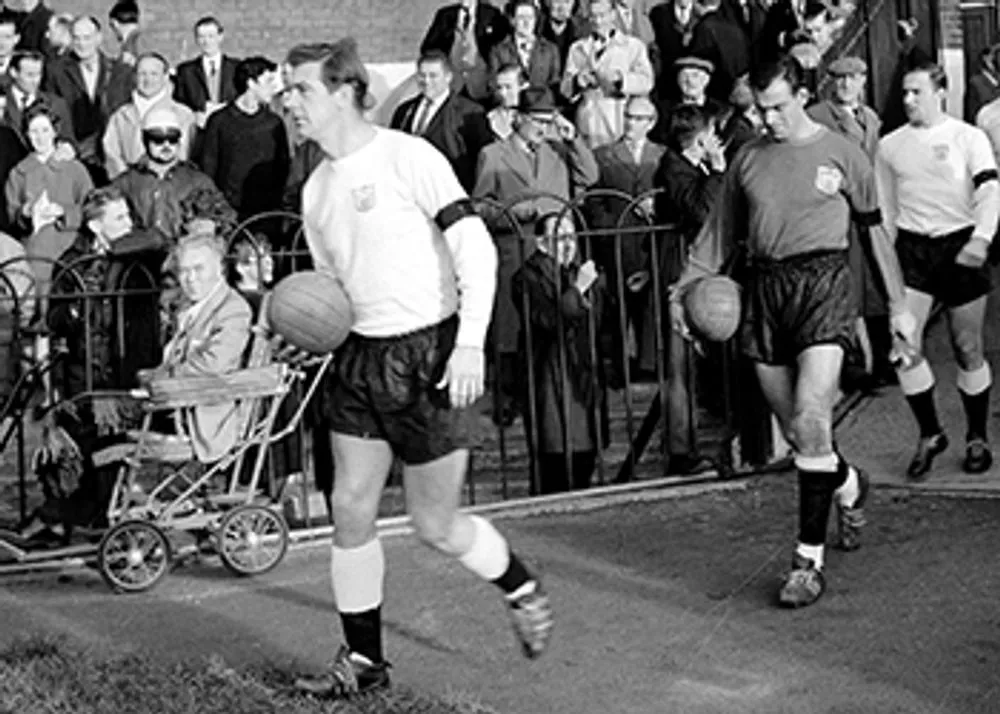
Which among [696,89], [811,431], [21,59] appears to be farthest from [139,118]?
[811,431]

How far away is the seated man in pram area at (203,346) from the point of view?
9180 mm

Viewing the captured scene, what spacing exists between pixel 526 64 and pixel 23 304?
4.39m

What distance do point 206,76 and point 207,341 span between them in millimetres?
5178

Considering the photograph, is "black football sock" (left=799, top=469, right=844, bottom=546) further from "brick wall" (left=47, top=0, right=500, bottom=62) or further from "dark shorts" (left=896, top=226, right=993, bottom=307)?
"brick wall" (left=47, top=0, right=500, bottom=62)

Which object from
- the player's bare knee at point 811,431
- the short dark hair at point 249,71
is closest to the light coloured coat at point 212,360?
the player's bare knee at point 811,431

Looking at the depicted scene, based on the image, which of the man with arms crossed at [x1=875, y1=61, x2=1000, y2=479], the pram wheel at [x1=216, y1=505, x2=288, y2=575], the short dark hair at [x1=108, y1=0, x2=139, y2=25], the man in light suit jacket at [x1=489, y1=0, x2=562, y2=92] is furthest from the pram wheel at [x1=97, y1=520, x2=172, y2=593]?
the short dark hair at [x1=108, y1=0, x2=139, y2=25]

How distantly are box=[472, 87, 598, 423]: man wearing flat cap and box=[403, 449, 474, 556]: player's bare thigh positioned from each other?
3531 millimetres

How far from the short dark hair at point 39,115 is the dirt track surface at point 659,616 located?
369 cm

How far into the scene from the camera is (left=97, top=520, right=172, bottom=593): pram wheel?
8.95m

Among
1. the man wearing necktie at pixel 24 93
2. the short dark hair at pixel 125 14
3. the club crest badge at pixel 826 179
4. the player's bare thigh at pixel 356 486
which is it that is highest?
the short dark hair at pixel 125 14

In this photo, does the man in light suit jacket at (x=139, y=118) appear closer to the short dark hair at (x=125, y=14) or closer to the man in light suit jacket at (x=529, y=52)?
the man in light suit jacket at (x=529, y=52)

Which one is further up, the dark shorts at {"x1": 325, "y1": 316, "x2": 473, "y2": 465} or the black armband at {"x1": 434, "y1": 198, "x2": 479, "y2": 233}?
the black armband at {"x1": 434, "y1": 198, "x2": 479, "y2": 233}

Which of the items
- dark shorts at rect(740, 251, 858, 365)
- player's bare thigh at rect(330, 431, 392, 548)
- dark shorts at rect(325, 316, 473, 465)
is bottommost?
player's bare thigh at rect(330, 431, 392, 548)

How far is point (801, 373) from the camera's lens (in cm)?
840
